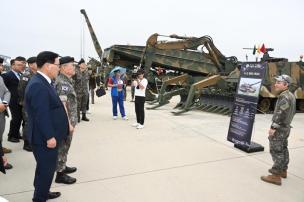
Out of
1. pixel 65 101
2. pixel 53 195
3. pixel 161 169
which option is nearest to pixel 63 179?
pixel 53 195

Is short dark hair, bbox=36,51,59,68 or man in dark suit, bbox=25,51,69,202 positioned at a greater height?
short dark hair, bbox=36,51,59,68

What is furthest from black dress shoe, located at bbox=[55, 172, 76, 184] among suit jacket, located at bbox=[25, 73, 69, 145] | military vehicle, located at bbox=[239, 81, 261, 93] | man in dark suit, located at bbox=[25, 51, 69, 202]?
military vehicle, located at bbox=[239, 81, 261, 93]

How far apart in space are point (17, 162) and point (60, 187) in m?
1.35

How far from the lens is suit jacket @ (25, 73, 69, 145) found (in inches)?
116

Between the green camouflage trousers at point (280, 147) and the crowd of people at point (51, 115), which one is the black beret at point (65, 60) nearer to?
the crowd of people at point (51, 115)

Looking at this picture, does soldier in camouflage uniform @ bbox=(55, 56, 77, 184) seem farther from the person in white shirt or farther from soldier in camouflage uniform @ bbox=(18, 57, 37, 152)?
the person in white shirt

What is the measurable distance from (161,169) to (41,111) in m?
2.34

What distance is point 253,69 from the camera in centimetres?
573

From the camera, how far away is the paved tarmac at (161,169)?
12.5ft

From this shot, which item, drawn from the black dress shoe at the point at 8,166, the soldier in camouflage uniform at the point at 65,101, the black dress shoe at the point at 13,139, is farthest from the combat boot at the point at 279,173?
the black dress shoe at the point at 13,139

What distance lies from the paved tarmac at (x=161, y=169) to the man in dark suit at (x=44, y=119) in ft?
2.06

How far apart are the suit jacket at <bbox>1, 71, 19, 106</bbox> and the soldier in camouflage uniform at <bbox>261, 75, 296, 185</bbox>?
454cm

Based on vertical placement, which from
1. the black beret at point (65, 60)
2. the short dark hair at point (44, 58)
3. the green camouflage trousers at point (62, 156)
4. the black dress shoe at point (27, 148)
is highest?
the short dark hair at point (44, 58)

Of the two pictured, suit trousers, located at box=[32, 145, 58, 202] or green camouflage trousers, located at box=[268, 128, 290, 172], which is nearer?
suit trousers, located at box=[32, 145, 58, 202]
